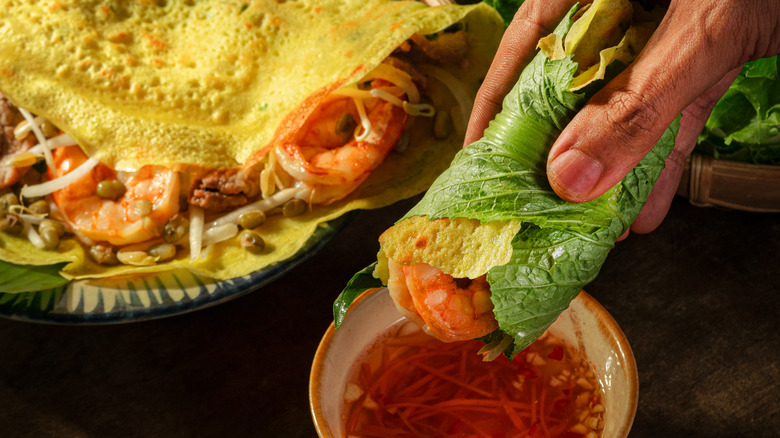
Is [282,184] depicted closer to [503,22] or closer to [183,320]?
[183,320]

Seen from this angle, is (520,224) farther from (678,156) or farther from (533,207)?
(678,156)

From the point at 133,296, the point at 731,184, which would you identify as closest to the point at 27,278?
the point at 133,296

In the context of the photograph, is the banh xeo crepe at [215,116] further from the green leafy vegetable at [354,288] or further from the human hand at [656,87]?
the human hand at [656,87]

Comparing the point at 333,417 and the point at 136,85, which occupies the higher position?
the point at 136,85

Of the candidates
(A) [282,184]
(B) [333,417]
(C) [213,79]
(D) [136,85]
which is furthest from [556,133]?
(D) [136,85]

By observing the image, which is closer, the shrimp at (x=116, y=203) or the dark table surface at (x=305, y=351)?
the dark table surface at (x=305, y=351)

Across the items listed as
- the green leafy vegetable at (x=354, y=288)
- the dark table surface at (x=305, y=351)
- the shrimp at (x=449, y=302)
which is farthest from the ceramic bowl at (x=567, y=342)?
the dark table surface at (x=305, y=351)
